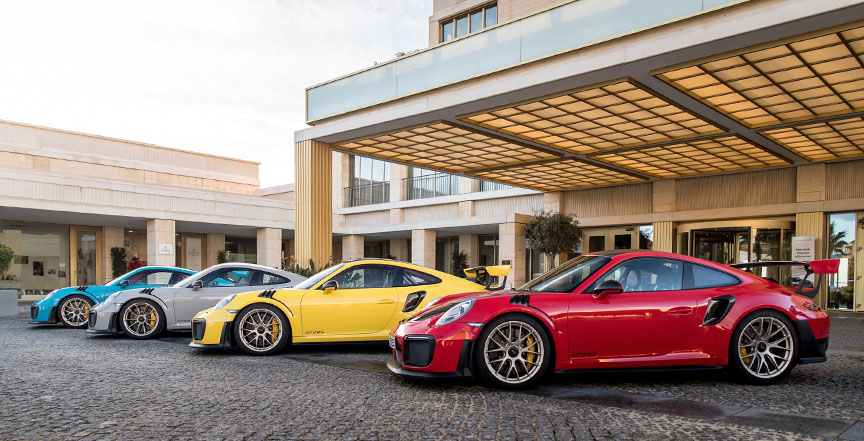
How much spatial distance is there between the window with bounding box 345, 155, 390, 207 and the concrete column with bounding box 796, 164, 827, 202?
21.8 meters

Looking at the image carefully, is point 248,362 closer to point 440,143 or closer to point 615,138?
point 440,143

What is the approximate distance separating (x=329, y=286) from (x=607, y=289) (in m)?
3.88

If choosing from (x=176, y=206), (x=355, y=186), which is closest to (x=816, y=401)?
(x=176, y=206)

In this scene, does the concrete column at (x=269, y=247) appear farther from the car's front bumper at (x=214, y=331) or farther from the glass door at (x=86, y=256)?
the car's front bumper at (x=214, y=331)

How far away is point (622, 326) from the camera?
18.9 feet

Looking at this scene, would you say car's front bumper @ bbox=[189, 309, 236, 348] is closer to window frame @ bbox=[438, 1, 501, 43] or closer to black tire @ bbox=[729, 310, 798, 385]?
black tire @ bbox=[729, 310, 798, 385]

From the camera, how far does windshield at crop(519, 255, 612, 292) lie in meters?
6.08

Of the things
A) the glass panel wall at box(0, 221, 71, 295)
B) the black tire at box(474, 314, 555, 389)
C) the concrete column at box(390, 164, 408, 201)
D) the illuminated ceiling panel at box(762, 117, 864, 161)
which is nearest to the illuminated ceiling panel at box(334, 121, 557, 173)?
the illuminated ceiling panel at box(762, 117, 864, 161)

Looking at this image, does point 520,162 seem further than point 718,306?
Yes

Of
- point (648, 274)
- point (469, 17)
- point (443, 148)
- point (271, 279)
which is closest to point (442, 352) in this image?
point (648, 274)

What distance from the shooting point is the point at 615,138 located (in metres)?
17.5

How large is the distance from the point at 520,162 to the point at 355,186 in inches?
737

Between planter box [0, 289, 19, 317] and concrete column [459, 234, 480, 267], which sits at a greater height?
concrete column [459, 234, 480, 267]

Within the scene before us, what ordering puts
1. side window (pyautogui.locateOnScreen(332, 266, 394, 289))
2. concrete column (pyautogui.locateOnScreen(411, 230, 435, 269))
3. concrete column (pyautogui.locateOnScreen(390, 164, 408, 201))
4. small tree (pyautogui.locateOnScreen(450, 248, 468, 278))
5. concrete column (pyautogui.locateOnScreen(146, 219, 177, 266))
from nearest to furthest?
side window (pyautogui.locateOnScreen(332, 266, 394, 289)) → concrete column (pyautogui.locateOnScreen(146, 219, 177, 266)) → concrete column (pyautogui.locateOnScreen(411, 230, 435, 269)) → small tree (pyautogui.locateOnScreen(450, 248, 468, 278)) → concrete column (pyautogui.locateOnScreen(390, 164, 408, 201))
